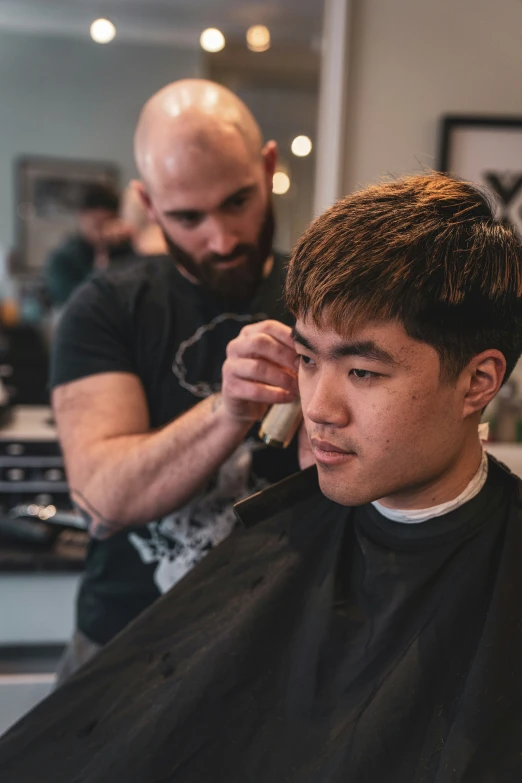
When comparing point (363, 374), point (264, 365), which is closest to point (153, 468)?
point (264, 365)

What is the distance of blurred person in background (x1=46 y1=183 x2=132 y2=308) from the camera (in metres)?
4.05

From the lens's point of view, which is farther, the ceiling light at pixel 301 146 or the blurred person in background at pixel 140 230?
the ceiling light at pixel 301 146

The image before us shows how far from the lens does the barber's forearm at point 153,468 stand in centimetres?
126

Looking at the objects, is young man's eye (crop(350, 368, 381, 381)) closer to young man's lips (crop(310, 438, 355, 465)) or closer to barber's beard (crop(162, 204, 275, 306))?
young man's lips (crop(310, 438, 355, 465))

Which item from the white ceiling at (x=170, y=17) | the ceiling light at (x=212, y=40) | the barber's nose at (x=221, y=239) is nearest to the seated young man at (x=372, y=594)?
the barber's nose at (x=221, y=239)

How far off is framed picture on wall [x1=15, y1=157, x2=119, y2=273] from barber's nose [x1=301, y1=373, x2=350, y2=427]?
4.40m

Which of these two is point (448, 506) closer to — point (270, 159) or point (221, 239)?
point (221, 239)

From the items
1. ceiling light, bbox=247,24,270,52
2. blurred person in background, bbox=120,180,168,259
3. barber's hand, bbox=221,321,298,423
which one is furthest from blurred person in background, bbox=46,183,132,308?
barber's hand, bbox=221,321,298,423

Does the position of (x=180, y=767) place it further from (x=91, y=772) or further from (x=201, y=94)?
(x=201, y=94)

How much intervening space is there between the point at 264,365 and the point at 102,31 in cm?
427

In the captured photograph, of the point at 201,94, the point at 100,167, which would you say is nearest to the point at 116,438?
the point at 201,94

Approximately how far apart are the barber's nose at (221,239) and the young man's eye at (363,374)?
554 millimetres

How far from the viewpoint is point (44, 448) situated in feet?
10.0

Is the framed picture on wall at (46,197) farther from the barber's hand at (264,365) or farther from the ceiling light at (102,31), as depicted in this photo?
the barber's hand at (264,365)
